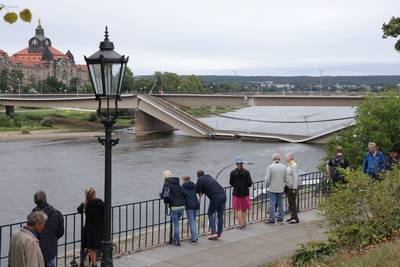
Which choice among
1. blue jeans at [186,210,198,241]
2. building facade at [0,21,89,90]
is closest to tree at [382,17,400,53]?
blue jeans at [186,210,198,241]

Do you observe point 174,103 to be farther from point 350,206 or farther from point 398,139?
point 350,206

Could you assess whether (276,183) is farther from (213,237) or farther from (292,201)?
(213,237)

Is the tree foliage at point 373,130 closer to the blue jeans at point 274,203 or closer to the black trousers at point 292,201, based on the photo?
the black trousers at point 292,201

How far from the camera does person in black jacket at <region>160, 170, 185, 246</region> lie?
440 inches

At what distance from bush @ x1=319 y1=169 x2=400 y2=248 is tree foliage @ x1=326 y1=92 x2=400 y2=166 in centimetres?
1718

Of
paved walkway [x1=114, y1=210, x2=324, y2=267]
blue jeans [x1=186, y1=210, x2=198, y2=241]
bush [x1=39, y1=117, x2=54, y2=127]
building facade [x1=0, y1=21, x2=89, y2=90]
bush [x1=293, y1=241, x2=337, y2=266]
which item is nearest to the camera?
bush [x1=293, y1=241, x2=337, y2=266]

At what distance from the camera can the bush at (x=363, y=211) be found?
866 cm

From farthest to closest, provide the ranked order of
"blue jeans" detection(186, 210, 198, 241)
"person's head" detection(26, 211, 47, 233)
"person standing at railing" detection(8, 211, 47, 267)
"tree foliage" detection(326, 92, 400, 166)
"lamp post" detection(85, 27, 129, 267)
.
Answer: "tree foliage" detection(326, 92, 400, 166) → "blue jeans" detection(186, 210, 198, 241) → "lamp post" detection(85, 27, 129, 267) → "person's head" detection(26, 211, 47, 233) → "person standing at railing" detection(8, 211, 47, 267)

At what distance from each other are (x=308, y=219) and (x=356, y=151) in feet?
46.0

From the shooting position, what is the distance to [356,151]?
2666 centimetres

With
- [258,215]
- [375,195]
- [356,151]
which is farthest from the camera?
[356,151]

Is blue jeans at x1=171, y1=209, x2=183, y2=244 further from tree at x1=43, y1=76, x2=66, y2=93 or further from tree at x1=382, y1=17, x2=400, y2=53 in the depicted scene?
tree at x1=43, y1=76, x2=66, y2=93

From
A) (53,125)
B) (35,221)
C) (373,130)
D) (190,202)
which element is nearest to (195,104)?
(53,125)

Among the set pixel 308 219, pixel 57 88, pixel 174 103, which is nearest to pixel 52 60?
pixel 57 88
